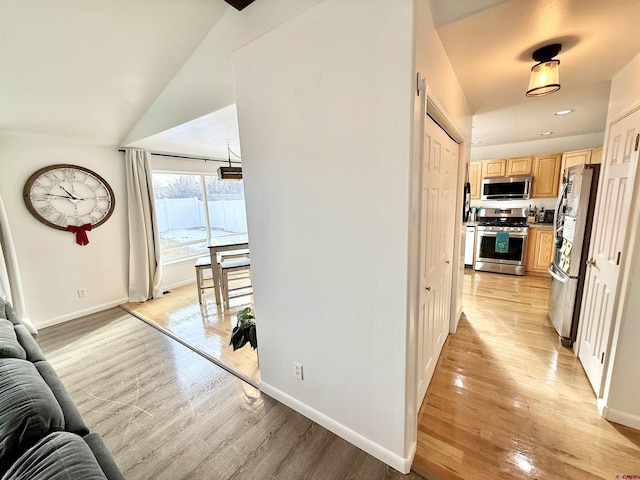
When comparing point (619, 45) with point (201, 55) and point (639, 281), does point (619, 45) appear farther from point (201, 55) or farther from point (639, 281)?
point (201, 55)

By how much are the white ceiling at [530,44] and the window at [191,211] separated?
348 cm

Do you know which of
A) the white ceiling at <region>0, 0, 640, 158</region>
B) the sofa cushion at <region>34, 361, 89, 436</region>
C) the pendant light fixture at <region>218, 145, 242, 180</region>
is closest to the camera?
the sofa cushion at <region>34, 361, 89, 436</region>

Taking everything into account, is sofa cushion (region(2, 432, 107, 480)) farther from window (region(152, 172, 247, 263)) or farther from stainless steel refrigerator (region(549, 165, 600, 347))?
window (region(152, 172, 247, 263))

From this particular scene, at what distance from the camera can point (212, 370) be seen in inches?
90.9

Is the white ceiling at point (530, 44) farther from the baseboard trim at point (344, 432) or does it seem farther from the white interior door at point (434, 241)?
the baseboard trim at point (344, 432)

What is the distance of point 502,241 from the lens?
14.8 ft

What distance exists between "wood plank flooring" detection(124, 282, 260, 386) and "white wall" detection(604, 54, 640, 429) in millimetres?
Answer: 2417

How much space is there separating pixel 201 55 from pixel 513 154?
5.04 m

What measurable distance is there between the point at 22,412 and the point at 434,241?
6.81 ft

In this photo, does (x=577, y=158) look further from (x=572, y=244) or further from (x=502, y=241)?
(x=572, y=244)

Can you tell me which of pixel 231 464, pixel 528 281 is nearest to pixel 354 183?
pixel 231 464

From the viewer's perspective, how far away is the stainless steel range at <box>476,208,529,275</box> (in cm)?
443

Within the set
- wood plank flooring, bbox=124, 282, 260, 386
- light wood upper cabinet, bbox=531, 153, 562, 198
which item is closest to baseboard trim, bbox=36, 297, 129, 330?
wood plank flooring, bbox=124, 282, 260, 386

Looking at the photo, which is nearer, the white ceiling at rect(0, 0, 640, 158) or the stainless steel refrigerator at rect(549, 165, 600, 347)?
the white ceiling at rect(0, 0, 640, 158)
